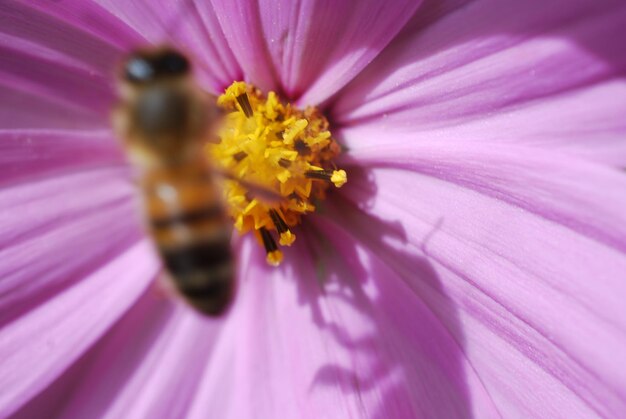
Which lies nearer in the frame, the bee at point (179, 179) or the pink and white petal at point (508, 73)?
the bee at point (179, 179)

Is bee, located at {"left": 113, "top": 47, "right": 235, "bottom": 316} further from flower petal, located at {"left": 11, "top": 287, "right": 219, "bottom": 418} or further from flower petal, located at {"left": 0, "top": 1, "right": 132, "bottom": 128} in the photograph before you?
flower petal, located at {"left": 11, "top": 287, "right": 219, "bottom": 418}

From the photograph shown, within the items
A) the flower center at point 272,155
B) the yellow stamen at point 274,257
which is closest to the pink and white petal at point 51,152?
the flower center at point 272,155

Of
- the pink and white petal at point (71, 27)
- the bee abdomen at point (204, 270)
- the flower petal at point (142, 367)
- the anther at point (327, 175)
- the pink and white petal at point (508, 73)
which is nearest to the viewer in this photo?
the bee abdomen at point (204, 270)

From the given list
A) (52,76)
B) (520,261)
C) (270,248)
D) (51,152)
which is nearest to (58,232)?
(51,152)

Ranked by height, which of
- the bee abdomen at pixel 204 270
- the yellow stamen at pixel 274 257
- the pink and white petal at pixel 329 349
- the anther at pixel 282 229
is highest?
the bee abdomen at pixel 204 270

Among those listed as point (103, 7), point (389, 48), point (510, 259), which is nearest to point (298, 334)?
point (510, 259)

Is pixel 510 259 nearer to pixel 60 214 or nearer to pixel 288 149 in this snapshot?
pixel 288 149

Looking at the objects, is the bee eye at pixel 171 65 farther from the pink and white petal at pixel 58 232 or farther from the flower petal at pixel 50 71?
the pink and white petal at pixel 58 232

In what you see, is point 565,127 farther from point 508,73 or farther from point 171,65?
point 171,65

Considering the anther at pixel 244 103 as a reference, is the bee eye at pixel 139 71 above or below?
above
